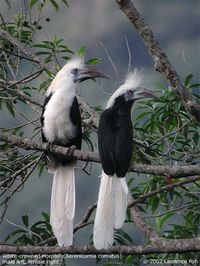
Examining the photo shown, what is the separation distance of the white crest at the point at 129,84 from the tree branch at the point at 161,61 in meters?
0.58

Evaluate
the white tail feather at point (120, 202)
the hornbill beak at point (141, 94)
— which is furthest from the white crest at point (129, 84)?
the white tail feather at point (120, 202)

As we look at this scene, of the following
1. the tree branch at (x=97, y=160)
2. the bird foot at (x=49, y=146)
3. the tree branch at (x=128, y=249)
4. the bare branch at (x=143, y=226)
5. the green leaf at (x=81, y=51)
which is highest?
the green leaf at (x=81, y=51)

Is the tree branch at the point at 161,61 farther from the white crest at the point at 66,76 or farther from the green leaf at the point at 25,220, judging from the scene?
the green leaf at the point at 25,220

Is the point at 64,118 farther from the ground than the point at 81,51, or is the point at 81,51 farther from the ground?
the point at 81,51

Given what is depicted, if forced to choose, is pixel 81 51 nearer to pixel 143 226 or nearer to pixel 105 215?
pixel 105 215

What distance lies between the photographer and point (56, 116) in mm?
5219

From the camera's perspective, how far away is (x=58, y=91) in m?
5.21

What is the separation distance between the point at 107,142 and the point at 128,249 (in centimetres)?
80

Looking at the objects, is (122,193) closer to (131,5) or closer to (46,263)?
(46,263)

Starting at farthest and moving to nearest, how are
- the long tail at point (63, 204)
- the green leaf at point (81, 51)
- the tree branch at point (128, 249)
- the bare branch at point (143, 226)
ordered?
the green leaf at point (81, 51) < the long tail at point (63, 204) < the bare branch at point (143, 226) < the tree branch at point (128, 249)

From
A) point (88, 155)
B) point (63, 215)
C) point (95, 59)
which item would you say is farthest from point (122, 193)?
point (95, 59)

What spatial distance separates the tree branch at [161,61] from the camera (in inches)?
155

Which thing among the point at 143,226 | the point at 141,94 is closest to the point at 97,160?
the point at 143,226

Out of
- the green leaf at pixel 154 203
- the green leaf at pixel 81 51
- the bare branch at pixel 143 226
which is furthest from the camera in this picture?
the green leaf at pixel 81 51
